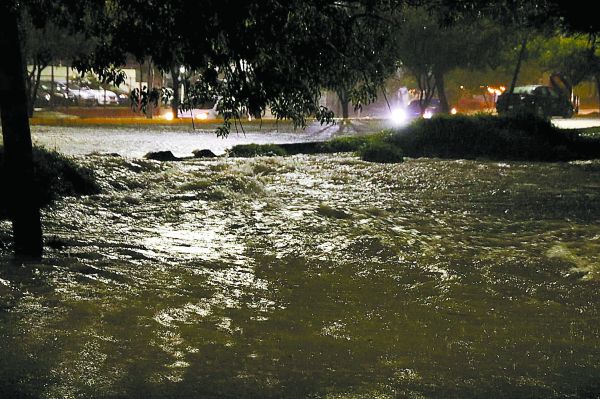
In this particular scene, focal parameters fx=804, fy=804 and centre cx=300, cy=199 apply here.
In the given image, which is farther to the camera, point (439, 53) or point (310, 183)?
point (439, 53)

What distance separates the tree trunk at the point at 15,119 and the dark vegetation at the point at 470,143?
11494mm

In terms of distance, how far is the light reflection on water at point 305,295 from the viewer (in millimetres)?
5301

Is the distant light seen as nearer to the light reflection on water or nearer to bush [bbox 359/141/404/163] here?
bush [bbox 359/141/404/163]

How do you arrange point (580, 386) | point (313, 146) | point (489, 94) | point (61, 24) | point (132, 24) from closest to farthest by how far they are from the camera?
point (580, 386) → point (132, 24) → point (61, 24) → point (313, 146) → point (489, 94)

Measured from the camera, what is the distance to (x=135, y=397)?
4828 mm

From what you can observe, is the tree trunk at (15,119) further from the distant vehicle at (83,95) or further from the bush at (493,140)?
the distant vehicle at (83,95)

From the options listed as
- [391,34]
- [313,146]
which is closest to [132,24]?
[391,34]

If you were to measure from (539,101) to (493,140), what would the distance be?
727 inches

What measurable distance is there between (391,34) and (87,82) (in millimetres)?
38473

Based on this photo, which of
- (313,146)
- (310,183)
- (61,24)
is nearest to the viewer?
(61,24)

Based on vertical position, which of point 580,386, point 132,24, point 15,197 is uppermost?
point 132,24

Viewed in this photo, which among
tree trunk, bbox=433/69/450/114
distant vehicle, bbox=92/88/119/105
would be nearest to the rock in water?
tree trunk, bbox=433/69/450/114

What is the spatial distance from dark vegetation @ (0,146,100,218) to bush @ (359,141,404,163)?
758 cm

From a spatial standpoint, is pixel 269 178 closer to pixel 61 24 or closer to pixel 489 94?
pixel 61 24
